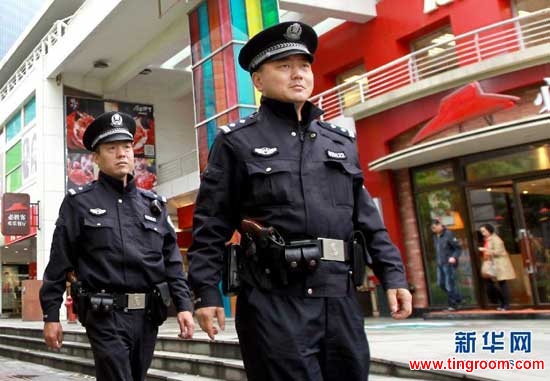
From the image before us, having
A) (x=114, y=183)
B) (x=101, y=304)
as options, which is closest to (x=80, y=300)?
(x=101, y=304)

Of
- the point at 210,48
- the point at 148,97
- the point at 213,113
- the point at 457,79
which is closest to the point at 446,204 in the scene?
the point at 457,79

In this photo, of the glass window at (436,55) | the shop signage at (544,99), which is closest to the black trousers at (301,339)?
the shop signage at (544,99)

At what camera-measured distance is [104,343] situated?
342cm

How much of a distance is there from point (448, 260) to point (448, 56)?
426 centimetres

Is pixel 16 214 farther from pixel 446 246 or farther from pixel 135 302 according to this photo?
pixel 135 302

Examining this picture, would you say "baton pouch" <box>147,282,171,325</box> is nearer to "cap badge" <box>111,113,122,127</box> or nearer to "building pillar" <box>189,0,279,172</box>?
"cap badge" <box>111,113,122,127</box>

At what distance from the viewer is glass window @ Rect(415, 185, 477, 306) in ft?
36.4

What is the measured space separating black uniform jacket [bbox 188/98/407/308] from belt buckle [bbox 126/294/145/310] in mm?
1325

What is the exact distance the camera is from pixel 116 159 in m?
3.89

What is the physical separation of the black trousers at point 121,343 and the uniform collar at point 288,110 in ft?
5.55

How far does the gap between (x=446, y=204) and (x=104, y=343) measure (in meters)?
9.10

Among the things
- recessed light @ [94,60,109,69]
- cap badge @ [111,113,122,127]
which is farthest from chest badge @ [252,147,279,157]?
recessed light @ [94,60,109,69]

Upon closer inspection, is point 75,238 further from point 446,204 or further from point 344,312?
point 446,204

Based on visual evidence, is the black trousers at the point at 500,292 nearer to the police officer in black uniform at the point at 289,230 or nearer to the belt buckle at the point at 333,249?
the police officer in black uniform at the point at 289,230
